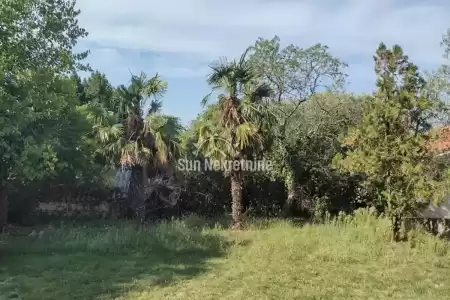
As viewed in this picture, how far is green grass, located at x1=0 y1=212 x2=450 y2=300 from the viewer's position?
8453 mm

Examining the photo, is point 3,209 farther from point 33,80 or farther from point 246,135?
point 246,135

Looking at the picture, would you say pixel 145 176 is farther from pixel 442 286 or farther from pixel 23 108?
pixel 442 286

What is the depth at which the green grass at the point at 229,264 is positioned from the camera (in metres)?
8.45

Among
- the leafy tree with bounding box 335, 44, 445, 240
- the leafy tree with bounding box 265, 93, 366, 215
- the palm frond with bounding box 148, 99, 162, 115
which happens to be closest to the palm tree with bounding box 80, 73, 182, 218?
the palm frond with bounding box 148, 99, 162, 115

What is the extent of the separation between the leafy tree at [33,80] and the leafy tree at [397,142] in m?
7.85

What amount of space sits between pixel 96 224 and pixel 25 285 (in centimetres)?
779

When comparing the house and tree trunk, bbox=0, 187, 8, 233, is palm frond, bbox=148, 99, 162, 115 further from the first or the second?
the house

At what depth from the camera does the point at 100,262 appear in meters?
10.5

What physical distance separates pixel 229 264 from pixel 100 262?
2.81 meters

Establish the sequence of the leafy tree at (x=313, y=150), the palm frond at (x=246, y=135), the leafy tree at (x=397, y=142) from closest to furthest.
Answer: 1. the leafy tree at (x=397, y=142)
2. the palm frond at (x=246, y=135)
3. the leafy tree at (x=313, y=150)

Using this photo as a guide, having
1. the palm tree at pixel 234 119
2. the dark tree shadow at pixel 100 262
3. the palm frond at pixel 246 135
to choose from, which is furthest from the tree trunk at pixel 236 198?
the dark tree shadow at pixel 100 262

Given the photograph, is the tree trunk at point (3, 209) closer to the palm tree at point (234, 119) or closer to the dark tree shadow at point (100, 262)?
the dark tree shadow at point (100, 262)

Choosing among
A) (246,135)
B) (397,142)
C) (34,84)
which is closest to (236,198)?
(246,135)

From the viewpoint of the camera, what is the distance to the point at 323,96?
65.8 feet
